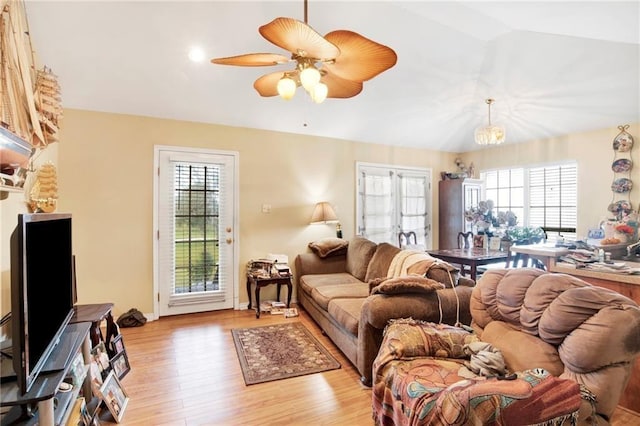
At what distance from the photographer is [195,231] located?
401cm

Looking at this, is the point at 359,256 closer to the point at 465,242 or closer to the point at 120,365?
the point at 465,242

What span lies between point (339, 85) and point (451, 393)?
77.5 inches

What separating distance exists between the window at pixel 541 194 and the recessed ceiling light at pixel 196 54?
5.07 m

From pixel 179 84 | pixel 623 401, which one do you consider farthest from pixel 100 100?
pixel 623 401

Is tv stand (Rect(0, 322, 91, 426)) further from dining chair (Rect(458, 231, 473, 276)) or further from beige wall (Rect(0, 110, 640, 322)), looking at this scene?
dining chair (Rect(458, 231, 473, 276))

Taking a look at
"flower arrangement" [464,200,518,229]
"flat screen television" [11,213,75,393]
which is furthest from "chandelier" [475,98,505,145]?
"flat screen television" [11,213,75,393]

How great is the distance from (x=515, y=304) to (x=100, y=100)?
434 centimetres

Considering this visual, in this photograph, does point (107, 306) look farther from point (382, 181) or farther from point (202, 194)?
point (382, 181)

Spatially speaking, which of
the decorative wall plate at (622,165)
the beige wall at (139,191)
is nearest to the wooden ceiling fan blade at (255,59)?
the beige wall at (139,191)

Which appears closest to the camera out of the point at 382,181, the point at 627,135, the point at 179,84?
the point at 179,84

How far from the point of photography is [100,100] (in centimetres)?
343

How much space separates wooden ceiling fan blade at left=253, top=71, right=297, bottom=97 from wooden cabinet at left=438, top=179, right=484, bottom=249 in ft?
13.6

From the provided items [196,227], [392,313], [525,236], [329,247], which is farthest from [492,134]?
[196,227]

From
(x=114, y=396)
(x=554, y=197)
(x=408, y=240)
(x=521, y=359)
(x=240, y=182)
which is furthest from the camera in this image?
(x=408, y=240)
